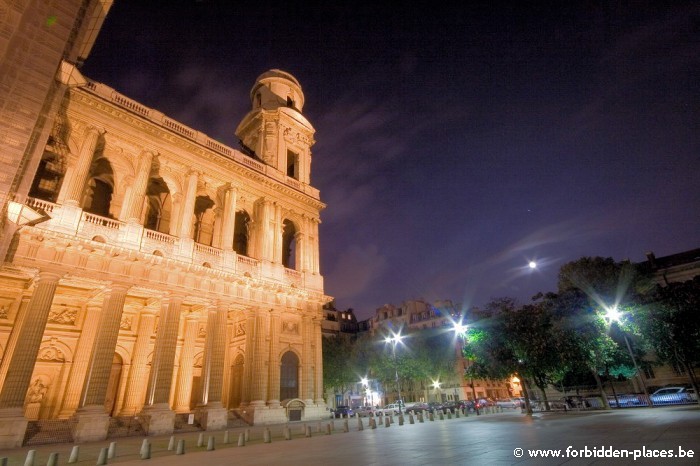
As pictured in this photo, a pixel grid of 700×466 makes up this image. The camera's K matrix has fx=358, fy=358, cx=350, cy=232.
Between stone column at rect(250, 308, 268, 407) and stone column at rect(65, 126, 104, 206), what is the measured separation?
12.1 meters

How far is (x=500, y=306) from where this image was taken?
23.2 m

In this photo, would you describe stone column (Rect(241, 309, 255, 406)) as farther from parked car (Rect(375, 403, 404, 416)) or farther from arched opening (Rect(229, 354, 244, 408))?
parked car (Rect(375, 403, 404, 416))

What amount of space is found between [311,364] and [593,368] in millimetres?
19397

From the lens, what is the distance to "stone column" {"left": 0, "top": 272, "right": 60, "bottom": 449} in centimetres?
1380

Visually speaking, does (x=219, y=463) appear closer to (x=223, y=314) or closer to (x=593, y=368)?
(x=223, y=314)

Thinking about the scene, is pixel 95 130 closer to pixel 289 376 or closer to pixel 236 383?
pixel 236 383

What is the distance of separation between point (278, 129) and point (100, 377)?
968 inches

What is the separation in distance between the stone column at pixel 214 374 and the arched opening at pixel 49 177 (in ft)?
37.7

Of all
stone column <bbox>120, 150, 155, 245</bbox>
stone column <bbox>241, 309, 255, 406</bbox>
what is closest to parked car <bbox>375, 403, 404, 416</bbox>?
stone column <bbox>241, 309, 255, 406</bbox>

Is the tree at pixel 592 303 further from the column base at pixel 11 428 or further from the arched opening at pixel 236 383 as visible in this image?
the column base at pixel 11 428

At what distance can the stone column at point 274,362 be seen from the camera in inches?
907

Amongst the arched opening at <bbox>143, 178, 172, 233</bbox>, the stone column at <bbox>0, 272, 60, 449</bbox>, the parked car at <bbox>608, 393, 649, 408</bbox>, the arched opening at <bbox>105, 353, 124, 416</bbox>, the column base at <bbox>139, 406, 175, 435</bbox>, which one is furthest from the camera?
the arched opening at <bbox>143, 178, 172, 233</bbox>

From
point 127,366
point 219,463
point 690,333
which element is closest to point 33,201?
point 127,366

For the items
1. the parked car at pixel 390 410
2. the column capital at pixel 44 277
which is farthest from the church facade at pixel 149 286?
the parked car at pixel 390 410
